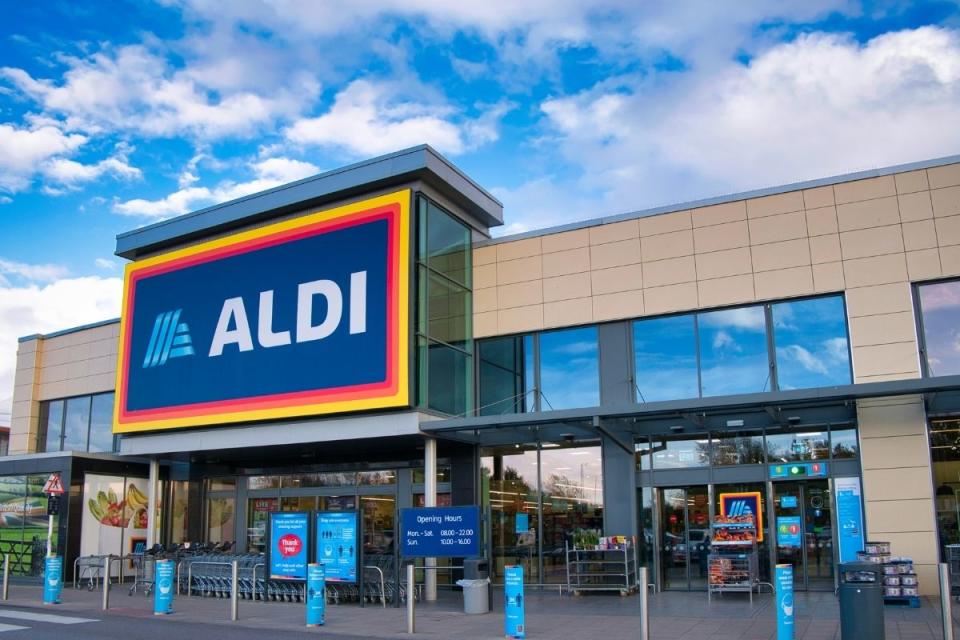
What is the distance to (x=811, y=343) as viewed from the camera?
1959 centimetres

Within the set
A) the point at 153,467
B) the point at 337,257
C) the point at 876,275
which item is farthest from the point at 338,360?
the point at 876,275

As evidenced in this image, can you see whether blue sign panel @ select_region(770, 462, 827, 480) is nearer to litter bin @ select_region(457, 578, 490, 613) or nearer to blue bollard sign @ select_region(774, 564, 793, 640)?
litter bin @ select_region(457, 578, 490, 613)

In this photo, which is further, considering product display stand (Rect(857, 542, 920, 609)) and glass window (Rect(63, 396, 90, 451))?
glass window (Rect(63, 396, 90, 451))

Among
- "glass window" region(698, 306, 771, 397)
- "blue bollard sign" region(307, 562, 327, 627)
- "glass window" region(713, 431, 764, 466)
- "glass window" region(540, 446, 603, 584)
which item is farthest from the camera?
"glass window" region(540, 446, 603, 584)

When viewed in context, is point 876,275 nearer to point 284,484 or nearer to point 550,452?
point 550,452

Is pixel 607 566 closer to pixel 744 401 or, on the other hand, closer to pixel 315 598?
pixel 744 401

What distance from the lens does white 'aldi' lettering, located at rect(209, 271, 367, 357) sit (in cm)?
2220

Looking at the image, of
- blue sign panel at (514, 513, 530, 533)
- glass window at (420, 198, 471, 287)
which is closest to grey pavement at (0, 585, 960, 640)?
blue sign panel at (514, 513, 530, 533)

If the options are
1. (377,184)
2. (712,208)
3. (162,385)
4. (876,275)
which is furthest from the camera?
(162,385)

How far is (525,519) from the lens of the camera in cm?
2214

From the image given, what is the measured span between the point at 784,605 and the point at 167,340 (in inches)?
755

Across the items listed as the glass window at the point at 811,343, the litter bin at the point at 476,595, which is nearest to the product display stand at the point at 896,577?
the glass window at the point at 811,343

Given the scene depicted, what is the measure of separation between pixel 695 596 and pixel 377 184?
12253 millimetres

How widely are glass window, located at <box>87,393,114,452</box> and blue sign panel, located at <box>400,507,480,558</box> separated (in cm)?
1537
